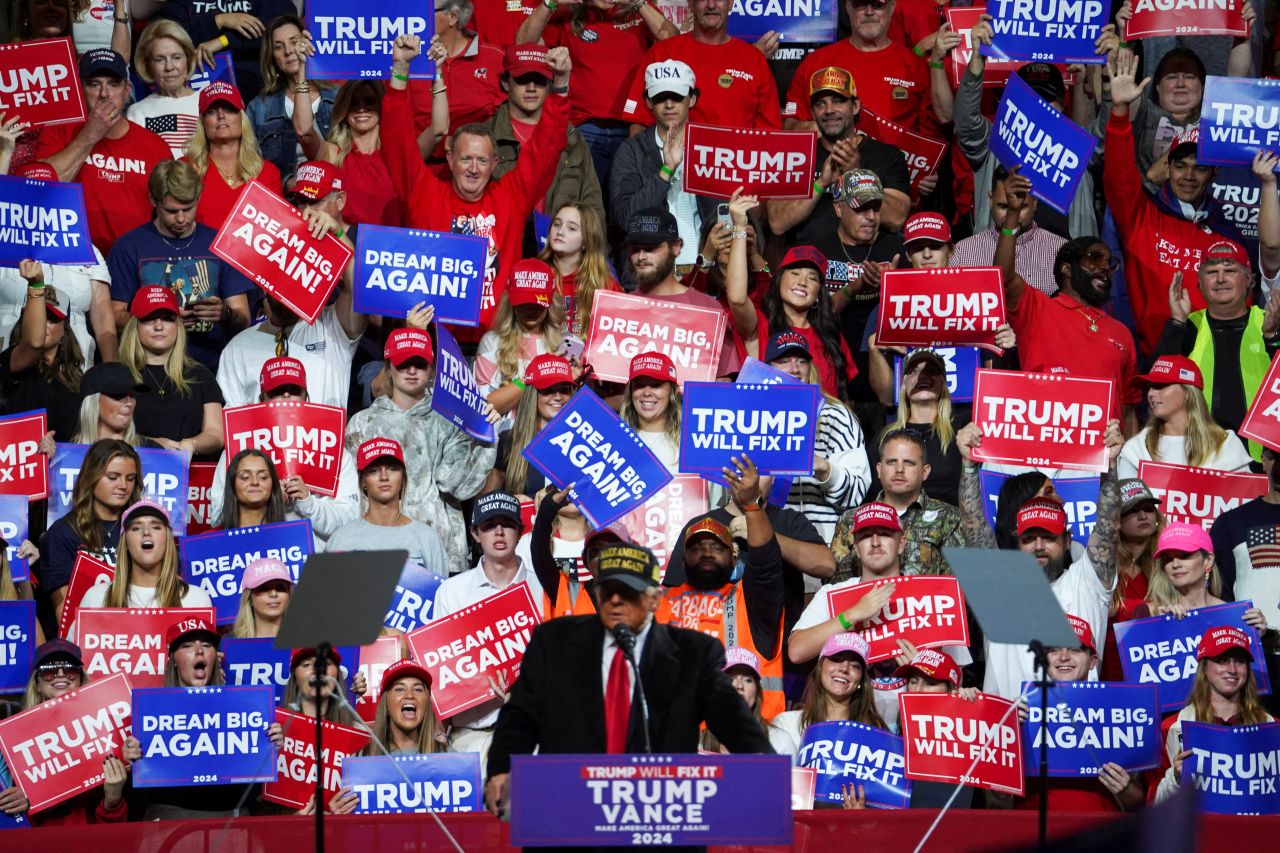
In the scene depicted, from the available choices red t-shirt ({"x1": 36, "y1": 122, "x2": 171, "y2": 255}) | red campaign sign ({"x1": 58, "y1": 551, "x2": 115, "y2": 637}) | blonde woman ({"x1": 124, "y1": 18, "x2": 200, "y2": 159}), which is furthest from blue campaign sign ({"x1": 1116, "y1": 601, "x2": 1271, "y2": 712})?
blonde woman ({"x1": 124, "y1": 18, "x2": 200, "y2": 159})

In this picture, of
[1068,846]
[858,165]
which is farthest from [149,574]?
[1068,846]

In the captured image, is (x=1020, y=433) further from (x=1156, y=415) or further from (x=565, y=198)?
(x=565, y=198)

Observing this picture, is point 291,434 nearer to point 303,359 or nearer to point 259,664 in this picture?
point 303,359

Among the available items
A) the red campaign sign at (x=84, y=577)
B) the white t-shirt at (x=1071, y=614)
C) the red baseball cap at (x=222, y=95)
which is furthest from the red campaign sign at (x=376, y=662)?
the red baseball cap at (x=222, y=95)

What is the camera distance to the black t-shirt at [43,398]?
10.3 m

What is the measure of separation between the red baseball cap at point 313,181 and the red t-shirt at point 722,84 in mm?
1862

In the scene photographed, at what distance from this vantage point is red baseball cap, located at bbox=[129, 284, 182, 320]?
1004 cm

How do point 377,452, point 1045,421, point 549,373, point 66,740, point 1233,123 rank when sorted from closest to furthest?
point 66,740, point 377,452, point 1045,421, point 549,373, point 1233,123

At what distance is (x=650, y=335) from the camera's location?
10.1 meters

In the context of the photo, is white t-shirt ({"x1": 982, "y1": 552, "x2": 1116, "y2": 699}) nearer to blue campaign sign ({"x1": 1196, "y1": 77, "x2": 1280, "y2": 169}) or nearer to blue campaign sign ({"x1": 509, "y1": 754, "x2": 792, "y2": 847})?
blue campaign sign ({"x1": 1196, "y1": 77, "x2": 1280, "y2": 169})

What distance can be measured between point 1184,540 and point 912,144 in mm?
3549

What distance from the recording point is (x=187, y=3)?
41.5 ft

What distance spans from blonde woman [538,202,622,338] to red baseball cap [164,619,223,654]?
259 cm

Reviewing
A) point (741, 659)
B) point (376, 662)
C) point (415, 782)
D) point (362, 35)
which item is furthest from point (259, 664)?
point (362, 35)
